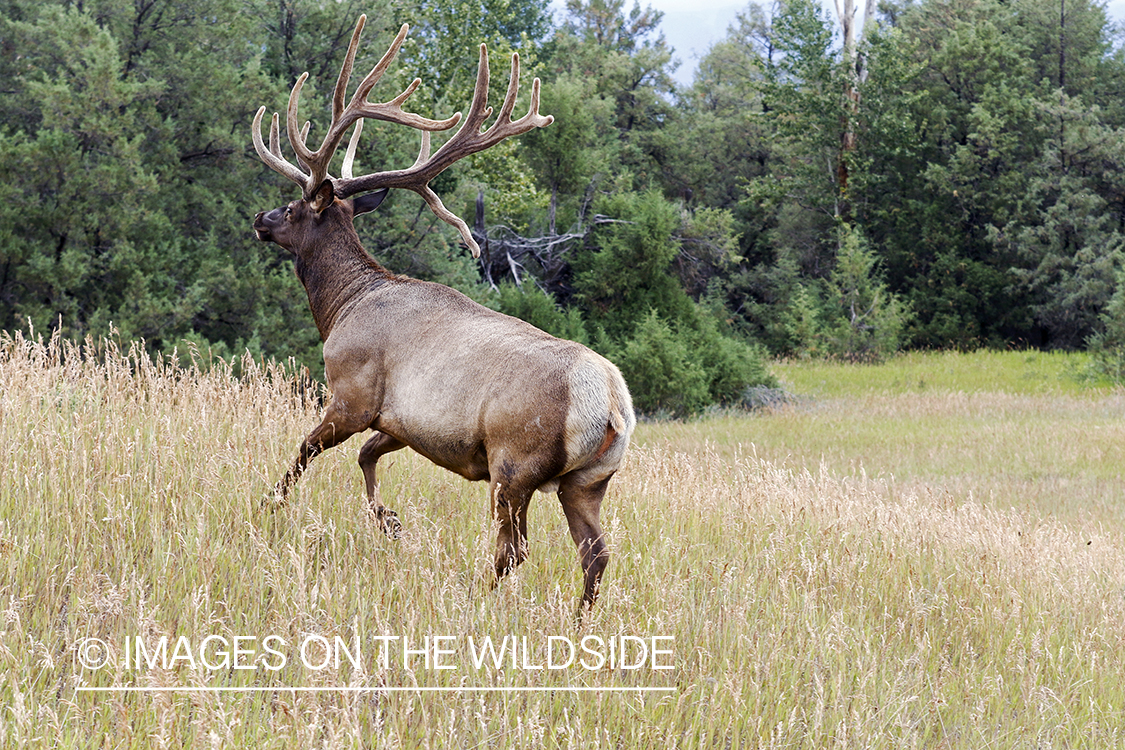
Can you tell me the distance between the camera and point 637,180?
3609 cm

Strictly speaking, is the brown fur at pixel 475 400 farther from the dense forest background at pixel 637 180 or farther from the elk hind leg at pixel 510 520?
the dense forest background at pixel 637 180

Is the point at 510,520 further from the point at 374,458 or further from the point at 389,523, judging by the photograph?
the point at 374,458

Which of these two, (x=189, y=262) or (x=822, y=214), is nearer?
(x=189, y=262)

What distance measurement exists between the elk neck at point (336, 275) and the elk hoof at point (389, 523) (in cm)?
100

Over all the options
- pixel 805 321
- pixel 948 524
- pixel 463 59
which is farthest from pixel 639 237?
pixel 948 524


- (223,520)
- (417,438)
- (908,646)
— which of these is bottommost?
(908,646)

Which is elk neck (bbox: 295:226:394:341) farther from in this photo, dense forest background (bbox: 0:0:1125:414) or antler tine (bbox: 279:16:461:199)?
dense forest background (bbox: 0:0:1125:414)

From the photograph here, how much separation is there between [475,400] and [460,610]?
0.91 m

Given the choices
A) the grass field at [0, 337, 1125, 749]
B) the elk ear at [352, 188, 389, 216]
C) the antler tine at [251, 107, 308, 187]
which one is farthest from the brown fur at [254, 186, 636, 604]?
the antler tine at [251, 107, 308, 187]

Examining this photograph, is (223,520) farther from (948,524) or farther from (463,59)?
(463,59)

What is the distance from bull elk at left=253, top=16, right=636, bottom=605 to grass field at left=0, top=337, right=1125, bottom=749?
0.31m

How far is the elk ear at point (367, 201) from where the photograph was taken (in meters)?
5.52

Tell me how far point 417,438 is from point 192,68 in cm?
1488

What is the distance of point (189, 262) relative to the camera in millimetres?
16375
